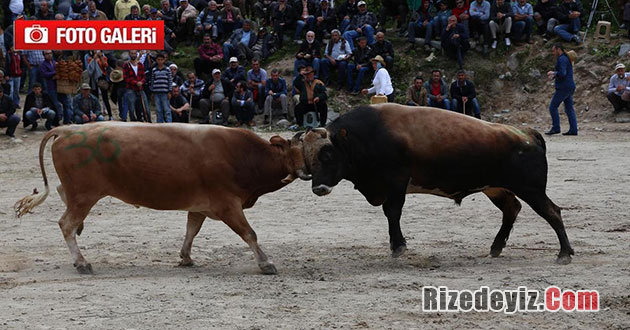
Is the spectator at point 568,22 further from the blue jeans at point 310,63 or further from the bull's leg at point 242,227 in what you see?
the bull's leg at point 242,227

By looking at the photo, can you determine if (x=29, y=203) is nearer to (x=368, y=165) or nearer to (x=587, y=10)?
(x=368, y=165)

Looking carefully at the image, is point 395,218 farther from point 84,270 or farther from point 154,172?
point 84,270

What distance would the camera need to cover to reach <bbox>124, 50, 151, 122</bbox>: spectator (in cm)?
2223

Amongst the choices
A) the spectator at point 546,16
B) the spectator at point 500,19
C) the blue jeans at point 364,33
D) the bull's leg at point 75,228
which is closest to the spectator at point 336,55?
the blue jeans at point 364,33

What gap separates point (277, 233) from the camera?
1270 cm

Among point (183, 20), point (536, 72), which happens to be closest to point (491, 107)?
point (536, 72)

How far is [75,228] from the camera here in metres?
10.3

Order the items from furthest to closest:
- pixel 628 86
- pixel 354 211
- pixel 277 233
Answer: pixel 628 86, pixel 354 211, pixel 277 233

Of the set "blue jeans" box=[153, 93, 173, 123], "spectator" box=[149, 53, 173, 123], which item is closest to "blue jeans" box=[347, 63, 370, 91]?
"spectator" box=[149, 53, 173, 123]

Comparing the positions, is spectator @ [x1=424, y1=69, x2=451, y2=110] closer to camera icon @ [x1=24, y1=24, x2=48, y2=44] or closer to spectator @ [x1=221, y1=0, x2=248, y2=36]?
spectator @ [x1=221, y1=0, x2=248, y2=36]

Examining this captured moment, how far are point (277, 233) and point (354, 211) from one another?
1775mm

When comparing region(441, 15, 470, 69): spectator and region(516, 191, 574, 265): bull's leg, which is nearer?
region(516, 191, 574, 265): bull's leg

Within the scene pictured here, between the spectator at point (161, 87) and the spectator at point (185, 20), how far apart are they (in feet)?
16.2

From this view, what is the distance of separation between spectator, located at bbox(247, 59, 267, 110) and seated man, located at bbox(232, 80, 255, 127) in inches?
20.2
